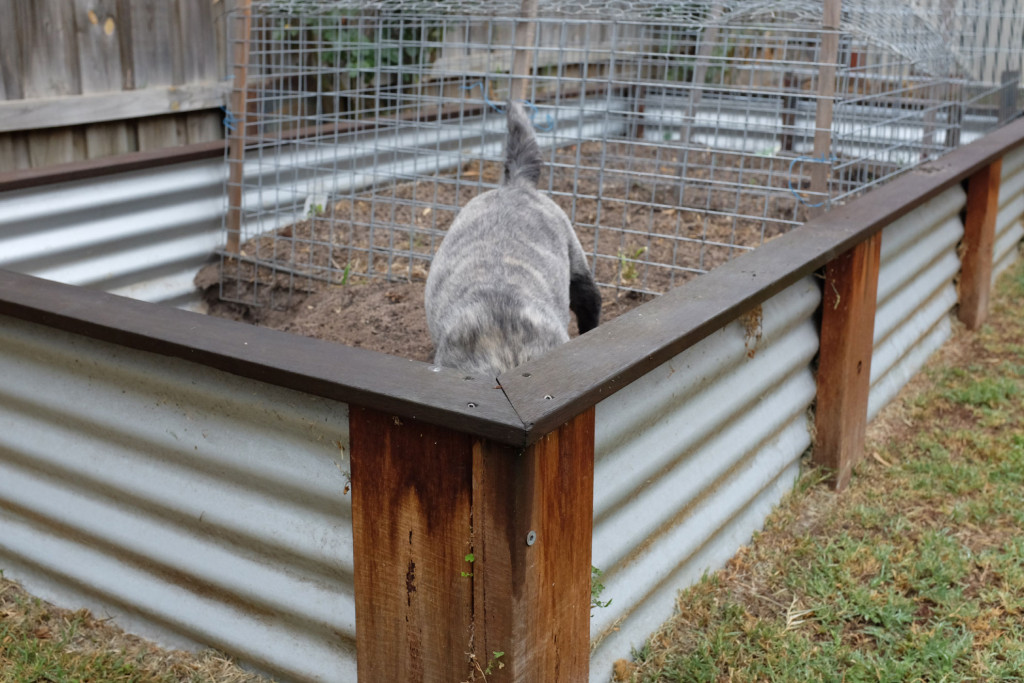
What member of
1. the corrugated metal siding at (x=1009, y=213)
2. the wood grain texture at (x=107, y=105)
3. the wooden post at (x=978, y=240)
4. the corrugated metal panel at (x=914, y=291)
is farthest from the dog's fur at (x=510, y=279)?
the corrugated metal siding at (x=1009, y=213)

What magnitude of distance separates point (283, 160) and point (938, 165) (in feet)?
11.2

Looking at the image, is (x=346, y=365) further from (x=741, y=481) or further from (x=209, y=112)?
(x=209, y=112)

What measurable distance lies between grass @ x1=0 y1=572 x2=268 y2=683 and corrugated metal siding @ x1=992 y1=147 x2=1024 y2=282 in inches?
208

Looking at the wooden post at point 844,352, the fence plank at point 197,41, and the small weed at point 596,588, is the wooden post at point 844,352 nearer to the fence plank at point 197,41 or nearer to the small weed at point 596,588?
the small weed at point 596,588

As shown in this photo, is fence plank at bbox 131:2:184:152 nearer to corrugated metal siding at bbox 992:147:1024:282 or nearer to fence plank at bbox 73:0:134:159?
fence plank at bbox 73:0:134:159

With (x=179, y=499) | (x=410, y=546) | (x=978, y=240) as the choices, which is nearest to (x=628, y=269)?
(x=978, y=240)

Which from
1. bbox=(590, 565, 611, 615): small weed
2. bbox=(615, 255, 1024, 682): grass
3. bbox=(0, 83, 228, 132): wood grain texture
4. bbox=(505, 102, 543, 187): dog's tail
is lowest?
bbox=(615, 255, 1024, 682): grass

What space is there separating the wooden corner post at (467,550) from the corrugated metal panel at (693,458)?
28 centimetres

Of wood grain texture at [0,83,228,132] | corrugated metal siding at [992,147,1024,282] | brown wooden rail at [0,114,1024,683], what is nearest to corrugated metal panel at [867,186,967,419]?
corrugated metal siding at [992,147,1024,282]

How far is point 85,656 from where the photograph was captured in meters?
2.63

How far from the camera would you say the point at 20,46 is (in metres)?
4.37

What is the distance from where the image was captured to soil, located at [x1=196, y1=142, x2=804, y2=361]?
15.2 feet

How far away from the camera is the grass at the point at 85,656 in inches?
99.8

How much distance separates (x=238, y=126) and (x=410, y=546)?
3766 mm
